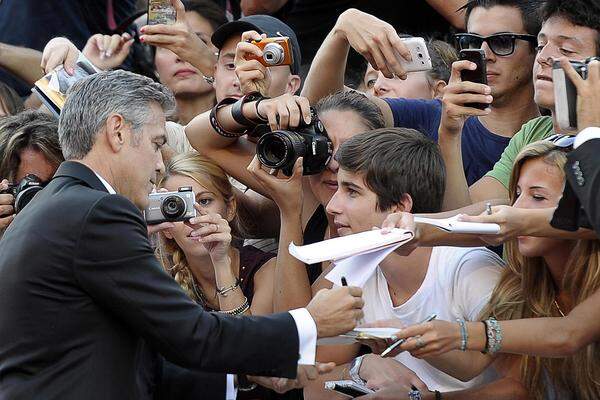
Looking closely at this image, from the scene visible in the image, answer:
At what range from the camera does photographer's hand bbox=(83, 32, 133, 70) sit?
646 centimetres

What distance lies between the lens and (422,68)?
15.7 feet

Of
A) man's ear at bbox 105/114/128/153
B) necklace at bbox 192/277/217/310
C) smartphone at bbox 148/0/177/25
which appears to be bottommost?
necklace at bbox 192/277/217/310

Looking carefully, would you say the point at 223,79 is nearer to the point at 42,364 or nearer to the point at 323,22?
the point at 323,22

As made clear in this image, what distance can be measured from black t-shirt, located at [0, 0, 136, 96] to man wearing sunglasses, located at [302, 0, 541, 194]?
2467 mm

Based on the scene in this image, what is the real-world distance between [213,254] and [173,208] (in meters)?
0.27

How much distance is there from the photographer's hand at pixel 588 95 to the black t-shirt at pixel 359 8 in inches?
94.2

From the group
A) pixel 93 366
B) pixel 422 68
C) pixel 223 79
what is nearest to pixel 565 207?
pixel 422 68

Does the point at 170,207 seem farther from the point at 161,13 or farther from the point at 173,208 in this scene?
the point at 161,13

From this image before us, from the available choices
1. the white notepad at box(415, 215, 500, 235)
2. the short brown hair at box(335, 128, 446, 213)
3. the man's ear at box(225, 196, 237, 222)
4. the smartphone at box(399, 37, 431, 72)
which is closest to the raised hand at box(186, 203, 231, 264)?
the man's ear at box(225, 196, 237, 222)

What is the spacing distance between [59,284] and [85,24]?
3732 mm

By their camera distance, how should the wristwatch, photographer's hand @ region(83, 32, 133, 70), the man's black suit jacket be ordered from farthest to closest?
photographer's hand @ region(83, 32, 133, 70) < the wristwatch < the man's black suit jacket

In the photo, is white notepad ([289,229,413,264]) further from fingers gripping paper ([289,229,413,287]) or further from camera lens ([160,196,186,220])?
camera lens ([160,196,186,220])

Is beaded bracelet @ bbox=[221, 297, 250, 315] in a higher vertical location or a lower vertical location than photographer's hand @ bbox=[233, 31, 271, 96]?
lower

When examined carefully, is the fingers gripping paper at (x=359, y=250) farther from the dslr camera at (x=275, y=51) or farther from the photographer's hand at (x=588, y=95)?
the dslr camera at (x=275, y=51)
